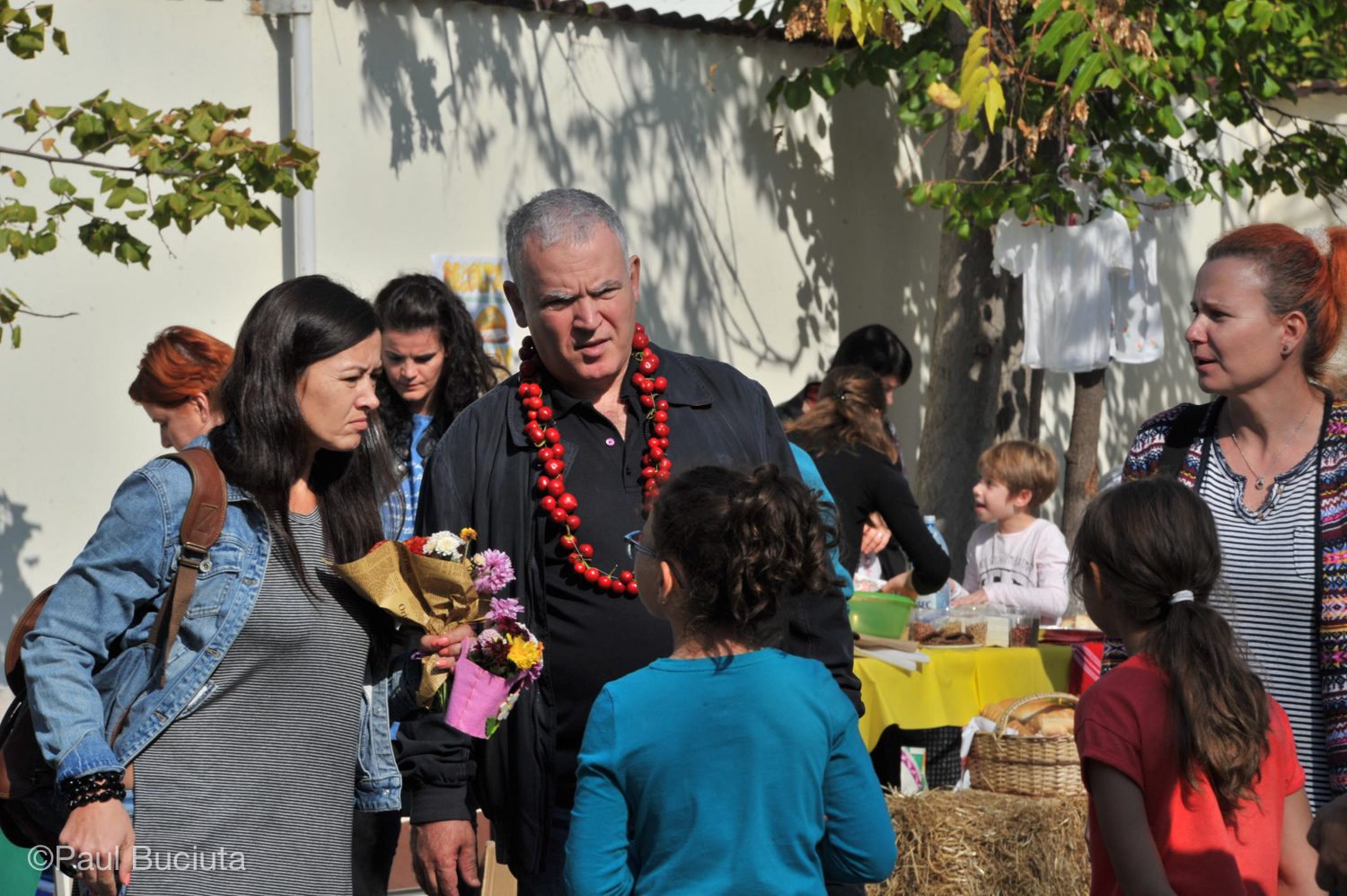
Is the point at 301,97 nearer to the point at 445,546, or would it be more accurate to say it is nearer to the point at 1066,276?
the point at 1066,276

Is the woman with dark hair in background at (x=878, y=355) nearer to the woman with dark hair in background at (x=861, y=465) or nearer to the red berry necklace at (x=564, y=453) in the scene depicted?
the woman with dark hair in background at (x=861, y=465)

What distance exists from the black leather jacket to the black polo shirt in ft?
0.10

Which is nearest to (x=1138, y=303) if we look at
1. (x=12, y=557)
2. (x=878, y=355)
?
(x=878, y=355)

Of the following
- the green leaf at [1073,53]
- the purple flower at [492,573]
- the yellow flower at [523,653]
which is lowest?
the yellow flower at [523,653]

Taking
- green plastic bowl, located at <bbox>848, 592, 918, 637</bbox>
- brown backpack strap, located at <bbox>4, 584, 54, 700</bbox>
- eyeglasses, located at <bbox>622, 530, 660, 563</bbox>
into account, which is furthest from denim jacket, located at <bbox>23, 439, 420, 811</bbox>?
green plastic bowl, located at <bbox>848, 592, 918, 637</bbox>

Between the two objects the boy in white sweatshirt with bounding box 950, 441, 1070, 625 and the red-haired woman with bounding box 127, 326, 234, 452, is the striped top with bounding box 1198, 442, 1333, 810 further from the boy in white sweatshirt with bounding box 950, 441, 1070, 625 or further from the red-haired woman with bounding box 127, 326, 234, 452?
the boy in white sweatshirt with bounding box 950, 441, 1070, 625

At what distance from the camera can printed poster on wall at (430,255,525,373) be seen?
797 centimetres

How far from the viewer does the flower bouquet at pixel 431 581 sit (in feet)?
9.97

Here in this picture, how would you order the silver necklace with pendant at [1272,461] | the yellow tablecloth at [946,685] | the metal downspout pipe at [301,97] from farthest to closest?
the metal downspout pipe at [301,97] → the yellow tablecloth at [946,685] → the silver necklace with pendant at [1272,461]

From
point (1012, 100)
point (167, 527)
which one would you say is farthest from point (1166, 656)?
point (1012, 100)

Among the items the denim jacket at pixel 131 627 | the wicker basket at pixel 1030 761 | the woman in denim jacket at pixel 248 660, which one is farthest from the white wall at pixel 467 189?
the denim jacket at pixel 131 627

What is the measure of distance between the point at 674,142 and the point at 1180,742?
6.62m

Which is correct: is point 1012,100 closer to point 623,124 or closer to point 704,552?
point 623,124

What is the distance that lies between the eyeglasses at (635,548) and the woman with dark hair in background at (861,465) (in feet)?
10.8
